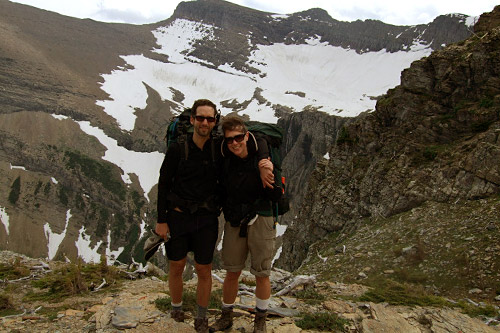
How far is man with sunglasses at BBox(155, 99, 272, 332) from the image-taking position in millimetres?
4828

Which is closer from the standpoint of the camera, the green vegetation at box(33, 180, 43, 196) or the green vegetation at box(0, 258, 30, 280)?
the green vegetation at box(0, 258, 30, 280)

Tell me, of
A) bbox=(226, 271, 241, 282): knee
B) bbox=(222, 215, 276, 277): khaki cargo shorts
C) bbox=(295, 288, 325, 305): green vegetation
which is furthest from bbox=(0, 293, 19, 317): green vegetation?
bbox=(295, 288, 325, 305): green vegetation

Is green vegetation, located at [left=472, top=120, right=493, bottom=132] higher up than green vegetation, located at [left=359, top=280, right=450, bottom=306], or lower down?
higher up

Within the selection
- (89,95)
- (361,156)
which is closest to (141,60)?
(89,95)

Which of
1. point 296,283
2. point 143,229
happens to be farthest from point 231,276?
point 143,229

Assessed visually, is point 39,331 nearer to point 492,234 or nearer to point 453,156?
point 492,234

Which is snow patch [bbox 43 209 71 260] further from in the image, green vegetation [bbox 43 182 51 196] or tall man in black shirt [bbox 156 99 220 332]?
tall man in black shirt [bbox 156 99 220 332]

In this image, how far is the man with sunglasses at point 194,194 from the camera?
483 cm

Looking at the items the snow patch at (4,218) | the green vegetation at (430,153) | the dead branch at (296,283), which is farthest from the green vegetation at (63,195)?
the dead branch at (296,283)

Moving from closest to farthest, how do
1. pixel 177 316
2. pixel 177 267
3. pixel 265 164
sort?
pixel 265 164
pixel 177 267
pixel 177 316

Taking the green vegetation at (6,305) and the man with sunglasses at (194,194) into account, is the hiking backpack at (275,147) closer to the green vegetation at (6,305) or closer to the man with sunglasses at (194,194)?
the man with sunglasses at (194,194)

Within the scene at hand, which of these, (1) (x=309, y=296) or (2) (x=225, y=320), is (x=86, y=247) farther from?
(2) (x=225, y=320)

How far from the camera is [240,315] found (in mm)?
5766

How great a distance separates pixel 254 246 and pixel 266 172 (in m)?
1.14
